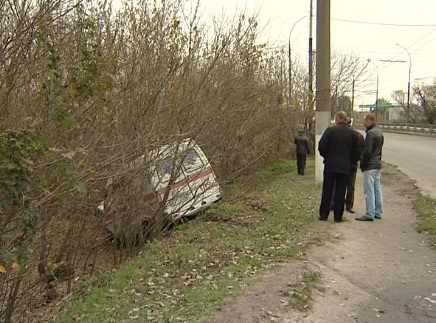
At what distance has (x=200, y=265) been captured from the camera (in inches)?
229

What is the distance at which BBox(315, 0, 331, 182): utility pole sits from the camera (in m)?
10.9

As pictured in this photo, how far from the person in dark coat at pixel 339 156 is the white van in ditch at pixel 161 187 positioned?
6.96ft

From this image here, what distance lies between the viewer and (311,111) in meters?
19.1

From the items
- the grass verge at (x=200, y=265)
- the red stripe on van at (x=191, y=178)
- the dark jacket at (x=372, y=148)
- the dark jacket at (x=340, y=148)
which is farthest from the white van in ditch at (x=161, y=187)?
the dark jacket at (x=372, y=148)

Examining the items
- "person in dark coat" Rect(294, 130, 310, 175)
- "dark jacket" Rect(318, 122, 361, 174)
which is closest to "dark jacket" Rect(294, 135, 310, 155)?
"person in dark coat" Rect(294, 130, 310, 175)

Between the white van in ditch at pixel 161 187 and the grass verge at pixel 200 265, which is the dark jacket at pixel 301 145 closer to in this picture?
the grass verge at pixel 200 265

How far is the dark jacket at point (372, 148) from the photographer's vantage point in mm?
7352

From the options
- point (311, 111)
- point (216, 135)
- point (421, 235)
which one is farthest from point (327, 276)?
point (311, 111)

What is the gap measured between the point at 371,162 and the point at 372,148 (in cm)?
23

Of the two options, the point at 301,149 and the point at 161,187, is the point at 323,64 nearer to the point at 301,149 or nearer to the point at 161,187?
the point at 301,149

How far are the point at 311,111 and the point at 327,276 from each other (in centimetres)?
1467

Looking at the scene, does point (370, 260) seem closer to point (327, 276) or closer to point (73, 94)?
point (327, 276)

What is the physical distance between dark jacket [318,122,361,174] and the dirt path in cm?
93

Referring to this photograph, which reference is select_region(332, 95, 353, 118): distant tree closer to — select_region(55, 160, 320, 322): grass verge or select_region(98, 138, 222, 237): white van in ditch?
select_region(55, 160, 320, 322): grass verge
